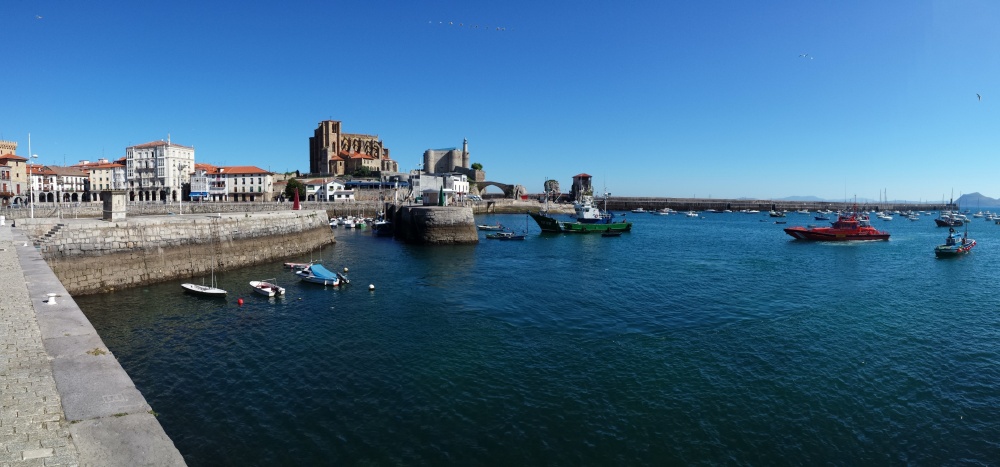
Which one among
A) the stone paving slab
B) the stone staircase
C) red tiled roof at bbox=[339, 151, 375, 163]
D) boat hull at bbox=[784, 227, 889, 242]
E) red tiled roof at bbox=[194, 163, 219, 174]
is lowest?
the stone paving slab

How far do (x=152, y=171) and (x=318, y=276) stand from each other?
80041mm

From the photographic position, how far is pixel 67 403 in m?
7.75

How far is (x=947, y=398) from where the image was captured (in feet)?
45.3

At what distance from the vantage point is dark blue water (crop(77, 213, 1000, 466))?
11.2m

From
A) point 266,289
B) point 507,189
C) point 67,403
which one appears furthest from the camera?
point 507,189

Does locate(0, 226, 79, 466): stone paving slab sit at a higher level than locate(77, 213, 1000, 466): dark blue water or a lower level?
higher

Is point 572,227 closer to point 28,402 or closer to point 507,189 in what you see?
point 28,402

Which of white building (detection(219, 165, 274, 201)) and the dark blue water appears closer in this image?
the dark blue water

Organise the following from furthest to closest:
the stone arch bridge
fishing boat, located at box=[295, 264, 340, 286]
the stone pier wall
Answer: the stone arch bridge
the stone pier wall
fishing boat, located at box=[295, 264, 340, 286]

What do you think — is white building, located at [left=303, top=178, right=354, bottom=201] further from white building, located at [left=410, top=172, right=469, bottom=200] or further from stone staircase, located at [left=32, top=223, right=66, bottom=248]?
stone staircase, located at [left=32, top=223, right=66, bottom=248]

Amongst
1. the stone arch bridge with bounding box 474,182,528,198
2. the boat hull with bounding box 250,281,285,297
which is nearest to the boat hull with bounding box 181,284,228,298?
the boat hull with bounding box 250,281,285,297

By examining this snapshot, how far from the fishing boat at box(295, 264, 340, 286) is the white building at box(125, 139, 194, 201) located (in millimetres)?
73889

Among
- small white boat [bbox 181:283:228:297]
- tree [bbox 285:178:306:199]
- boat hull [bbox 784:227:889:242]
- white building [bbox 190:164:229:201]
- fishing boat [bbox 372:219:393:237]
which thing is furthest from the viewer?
tree [bbox 285:178:306:199]

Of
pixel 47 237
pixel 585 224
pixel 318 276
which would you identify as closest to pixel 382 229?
pixel 585 224
